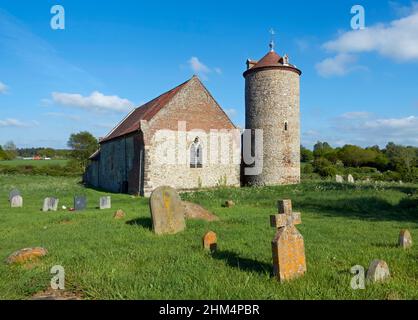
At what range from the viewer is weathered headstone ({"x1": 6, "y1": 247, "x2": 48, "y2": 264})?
7.64m

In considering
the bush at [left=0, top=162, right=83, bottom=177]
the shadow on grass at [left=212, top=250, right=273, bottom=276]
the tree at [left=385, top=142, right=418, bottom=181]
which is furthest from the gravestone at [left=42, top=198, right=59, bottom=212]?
the bush at [left=0, top=162, right=83, bottom=177]

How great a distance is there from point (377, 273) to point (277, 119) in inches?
884

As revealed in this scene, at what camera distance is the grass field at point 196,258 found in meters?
5.56

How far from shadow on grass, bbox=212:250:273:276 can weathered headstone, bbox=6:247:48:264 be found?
3874 mm

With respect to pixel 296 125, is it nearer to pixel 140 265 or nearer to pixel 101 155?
pixel 101 155

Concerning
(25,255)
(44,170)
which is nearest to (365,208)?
(25,255)

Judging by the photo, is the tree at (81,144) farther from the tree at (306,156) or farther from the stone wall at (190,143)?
the stone wall at (190,143)

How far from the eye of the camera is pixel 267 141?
91.6ft

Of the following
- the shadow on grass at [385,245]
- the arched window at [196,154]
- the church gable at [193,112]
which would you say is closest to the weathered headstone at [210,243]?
the shadow on grass at [385,245]

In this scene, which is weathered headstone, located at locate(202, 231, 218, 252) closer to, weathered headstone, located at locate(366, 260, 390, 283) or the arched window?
weathered headstone, located at locate(366, 260, 390, 283)

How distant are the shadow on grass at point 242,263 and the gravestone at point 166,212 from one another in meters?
2.99

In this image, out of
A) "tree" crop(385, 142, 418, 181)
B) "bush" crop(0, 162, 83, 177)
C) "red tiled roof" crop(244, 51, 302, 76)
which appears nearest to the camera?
"red tiled roof" crop(244, 51, 302, 76)
